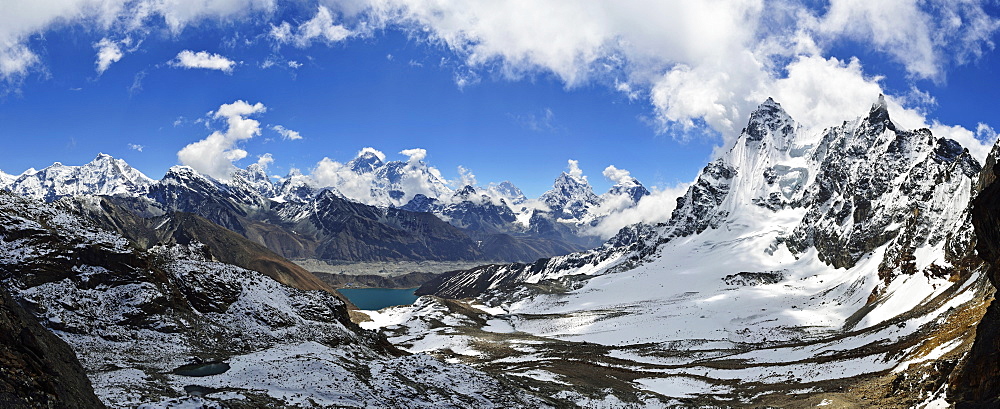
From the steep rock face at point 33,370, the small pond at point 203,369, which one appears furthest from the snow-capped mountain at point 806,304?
the steep rock face at point 33,370

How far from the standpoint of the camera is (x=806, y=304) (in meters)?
116

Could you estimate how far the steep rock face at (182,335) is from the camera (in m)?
33.7

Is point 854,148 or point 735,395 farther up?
point 854,148

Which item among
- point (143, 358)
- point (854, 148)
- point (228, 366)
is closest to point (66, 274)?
point (143, 358)

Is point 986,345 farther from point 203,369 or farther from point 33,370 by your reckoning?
point 203,369

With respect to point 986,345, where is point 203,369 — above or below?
above

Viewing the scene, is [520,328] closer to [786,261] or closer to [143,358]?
[786,261]

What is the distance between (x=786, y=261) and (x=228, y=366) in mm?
174983

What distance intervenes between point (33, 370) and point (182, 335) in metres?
26.2

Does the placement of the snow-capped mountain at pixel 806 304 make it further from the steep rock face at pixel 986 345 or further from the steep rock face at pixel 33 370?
the steep rock face at pixel 33 370

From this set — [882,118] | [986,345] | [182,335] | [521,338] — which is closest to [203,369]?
[182,335]

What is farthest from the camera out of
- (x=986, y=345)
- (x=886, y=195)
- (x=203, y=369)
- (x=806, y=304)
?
(x=886, y=195)

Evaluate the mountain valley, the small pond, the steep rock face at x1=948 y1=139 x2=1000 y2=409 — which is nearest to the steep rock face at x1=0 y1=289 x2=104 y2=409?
the mountain valley

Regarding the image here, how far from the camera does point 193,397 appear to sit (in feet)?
93.2
